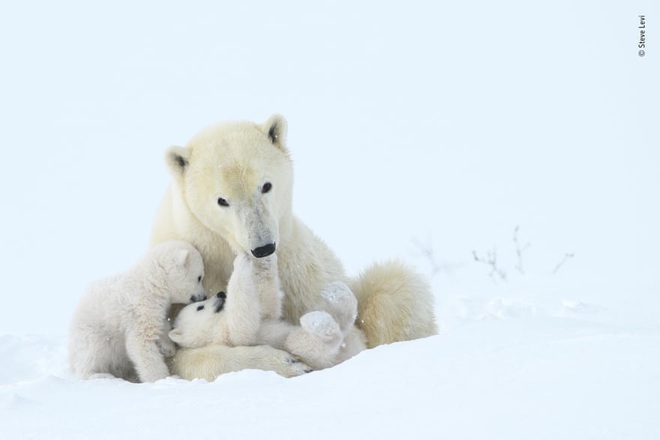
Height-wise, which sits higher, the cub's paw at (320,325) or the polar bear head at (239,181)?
the polar bear head at (239,181)

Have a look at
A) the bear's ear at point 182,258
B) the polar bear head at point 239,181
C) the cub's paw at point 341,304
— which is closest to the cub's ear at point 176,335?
the bear's ear at point 182,258

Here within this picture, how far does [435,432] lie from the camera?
Answer: 91.4 inches

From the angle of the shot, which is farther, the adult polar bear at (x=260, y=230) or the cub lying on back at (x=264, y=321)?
the adult polar bear at (x=260, y=230)

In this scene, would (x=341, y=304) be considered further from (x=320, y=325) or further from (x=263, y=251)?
(x=263, y=251)

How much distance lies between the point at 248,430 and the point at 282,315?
2293mm

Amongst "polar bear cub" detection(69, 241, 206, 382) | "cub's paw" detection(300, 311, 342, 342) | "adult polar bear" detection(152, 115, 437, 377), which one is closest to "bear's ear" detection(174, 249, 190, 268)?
"polar bear cub" detection(69, 241, 206, 382)

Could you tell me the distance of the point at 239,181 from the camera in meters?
4.34

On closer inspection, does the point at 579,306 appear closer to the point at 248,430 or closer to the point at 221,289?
the point at 221,289

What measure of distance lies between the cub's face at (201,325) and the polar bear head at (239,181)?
0.32m

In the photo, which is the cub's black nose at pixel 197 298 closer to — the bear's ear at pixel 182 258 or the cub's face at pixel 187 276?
the cub's face at pixel 187 276

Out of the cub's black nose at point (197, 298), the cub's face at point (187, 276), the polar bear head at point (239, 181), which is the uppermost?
the polar bear head at point (239, 181)

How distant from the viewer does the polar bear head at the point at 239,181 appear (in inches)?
168

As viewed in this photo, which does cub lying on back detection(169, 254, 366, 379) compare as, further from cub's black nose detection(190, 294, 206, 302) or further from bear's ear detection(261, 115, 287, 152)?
bear's ear detection(261, 115, 287, 152)

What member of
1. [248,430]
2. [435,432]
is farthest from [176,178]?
[435,432]
